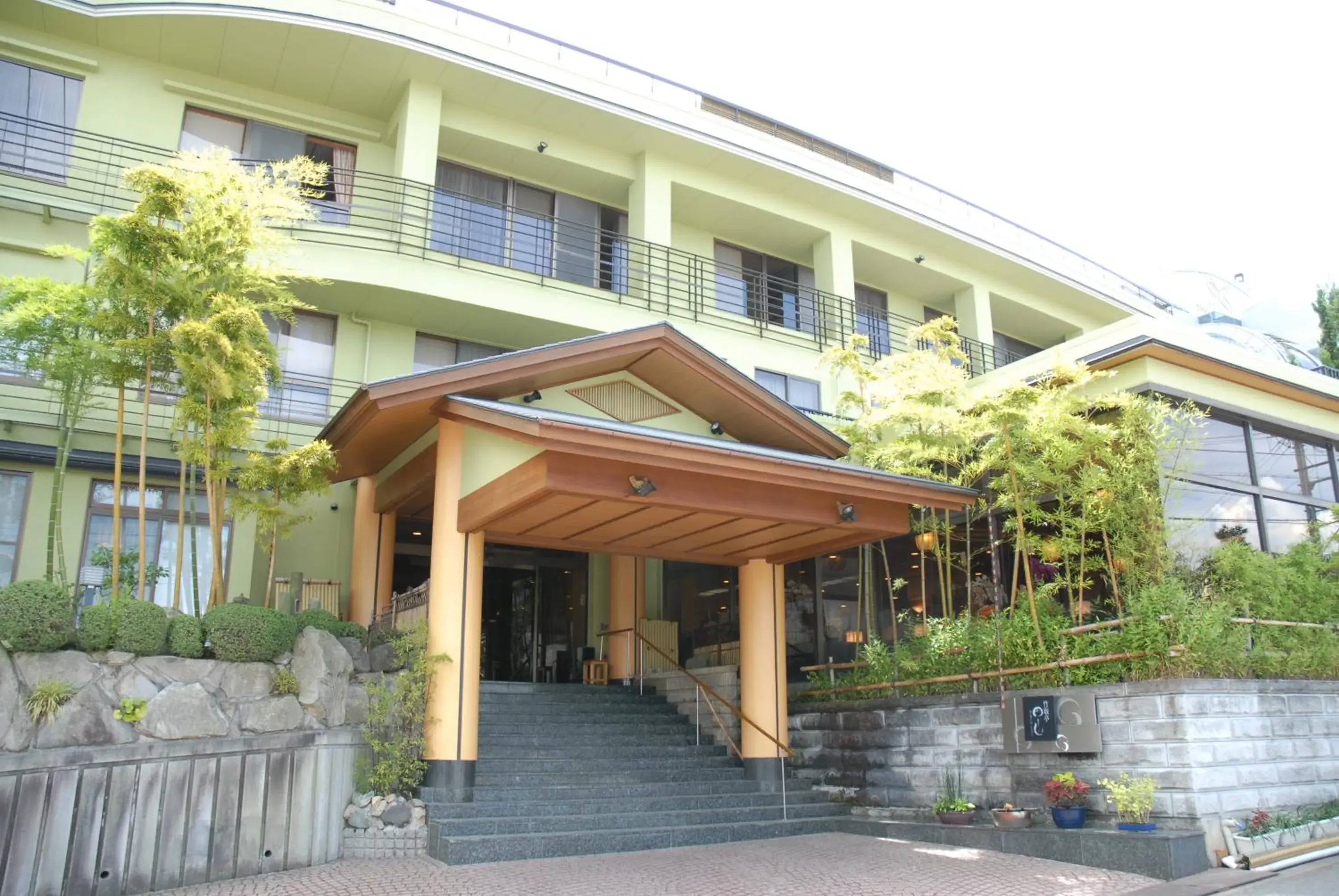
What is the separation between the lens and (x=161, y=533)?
1288 centimetres

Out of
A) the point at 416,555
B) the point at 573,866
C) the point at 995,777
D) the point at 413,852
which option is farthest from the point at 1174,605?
the point at 416,555

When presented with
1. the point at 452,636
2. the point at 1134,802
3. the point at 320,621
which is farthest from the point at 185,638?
the point at 1134,802

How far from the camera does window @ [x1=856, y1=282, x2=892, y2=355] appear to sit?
20.8m

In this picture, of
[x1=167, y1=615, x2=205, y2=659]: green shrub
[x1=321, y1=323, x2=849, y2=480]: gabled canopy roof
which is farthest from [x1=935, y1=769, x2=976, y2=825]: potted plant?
[x1=167, y1=615, x2=205, y2=659]: green shrub

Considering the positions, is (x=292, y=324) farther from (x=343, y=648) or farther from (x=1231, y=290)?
(x=1231, y=290)

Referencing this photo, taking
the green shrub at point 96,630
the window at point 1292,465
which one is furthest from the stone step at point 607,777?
the window at point 1292,465

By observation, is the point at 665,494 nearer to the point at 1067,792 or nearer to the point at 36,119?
the point at 1067,792

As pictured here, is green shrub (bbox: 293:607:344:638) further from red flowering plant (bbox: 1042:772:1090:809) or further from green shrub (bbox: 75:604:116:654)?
red flowering plant (bbox: 1042:772:1090:809)

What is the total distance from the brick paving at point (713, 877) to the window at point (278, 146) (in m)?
9.78

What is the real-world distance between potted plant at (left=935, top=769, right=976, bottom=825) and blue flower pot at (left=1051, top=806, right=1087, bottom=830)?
1170mm

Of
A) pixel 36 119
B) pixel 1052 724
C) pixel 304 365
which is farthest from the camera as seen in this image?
pixel 304 365

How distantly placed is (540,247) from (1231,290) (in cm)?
2384

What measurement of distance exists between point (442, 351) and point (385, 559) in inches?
157

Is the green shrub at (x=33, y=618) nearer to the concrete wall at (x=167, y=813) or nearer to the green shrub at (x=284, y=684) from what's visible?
the concrete wall at (x=167, y=813)
